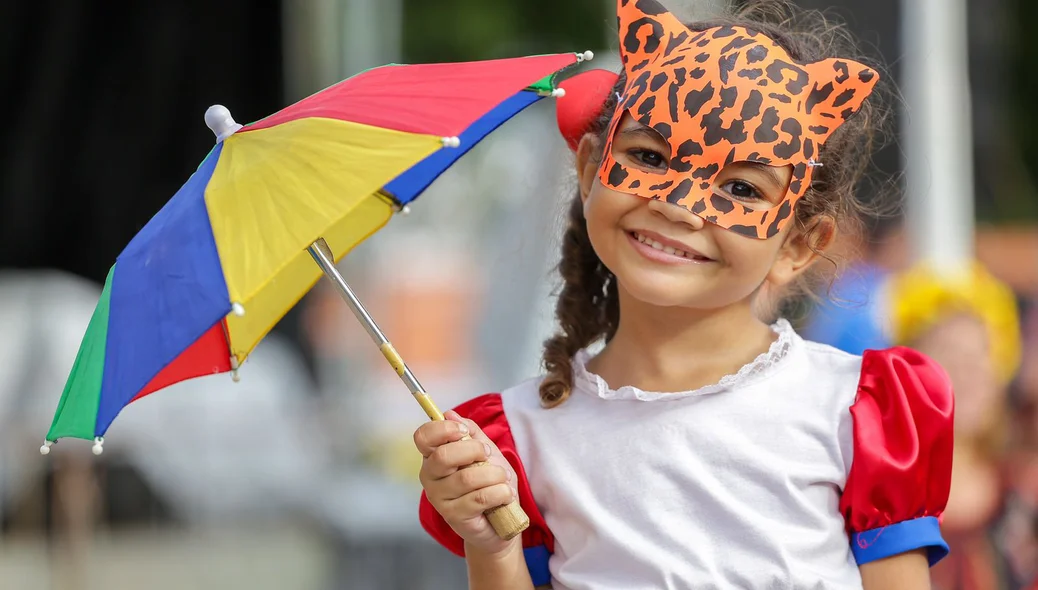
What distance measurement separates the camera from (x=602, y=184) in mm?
2084

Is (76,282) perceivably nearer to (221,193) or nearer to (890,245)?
(890,245)

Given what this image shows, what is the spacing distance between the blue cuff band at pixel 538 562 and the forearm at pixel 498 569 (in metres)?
0.05

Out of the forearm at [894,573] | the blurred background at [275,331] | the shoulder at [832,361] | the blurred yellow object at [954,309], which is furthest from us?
the blurred background at [275,331]

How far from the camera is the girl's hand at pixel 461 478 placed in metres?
1.96

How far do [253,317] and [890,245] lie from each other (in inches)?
177

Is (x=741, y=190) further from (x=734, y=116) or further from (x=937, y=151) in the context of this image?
(x=937, y=151)

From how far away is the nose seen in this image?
2000mm

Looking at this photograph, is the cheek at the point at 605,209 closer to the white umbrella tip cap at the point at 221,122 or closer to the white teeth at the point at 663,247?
the white teeth at the point at 663,247

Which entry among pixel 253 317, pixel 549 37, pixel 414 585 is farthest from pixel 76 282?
pixel 549 37

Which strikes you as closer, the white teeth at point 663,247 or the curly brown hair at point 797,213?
the white teeth at point 663,247

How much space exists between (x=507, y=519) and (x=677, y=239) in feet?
1.55

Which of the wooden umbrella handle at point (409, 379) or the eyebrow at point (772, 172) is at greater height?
the eyebrow at point (772, 172)

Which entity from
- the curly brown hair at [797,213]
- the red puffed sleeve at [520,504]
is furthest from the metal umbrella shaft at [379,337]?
the curly brown hair at [797,213]

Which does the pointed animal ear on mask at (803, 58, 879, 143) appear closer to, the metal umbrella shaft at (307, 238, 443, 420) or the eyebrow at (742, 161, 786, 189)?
the eyebrow at (742, 161, 786, 189)
